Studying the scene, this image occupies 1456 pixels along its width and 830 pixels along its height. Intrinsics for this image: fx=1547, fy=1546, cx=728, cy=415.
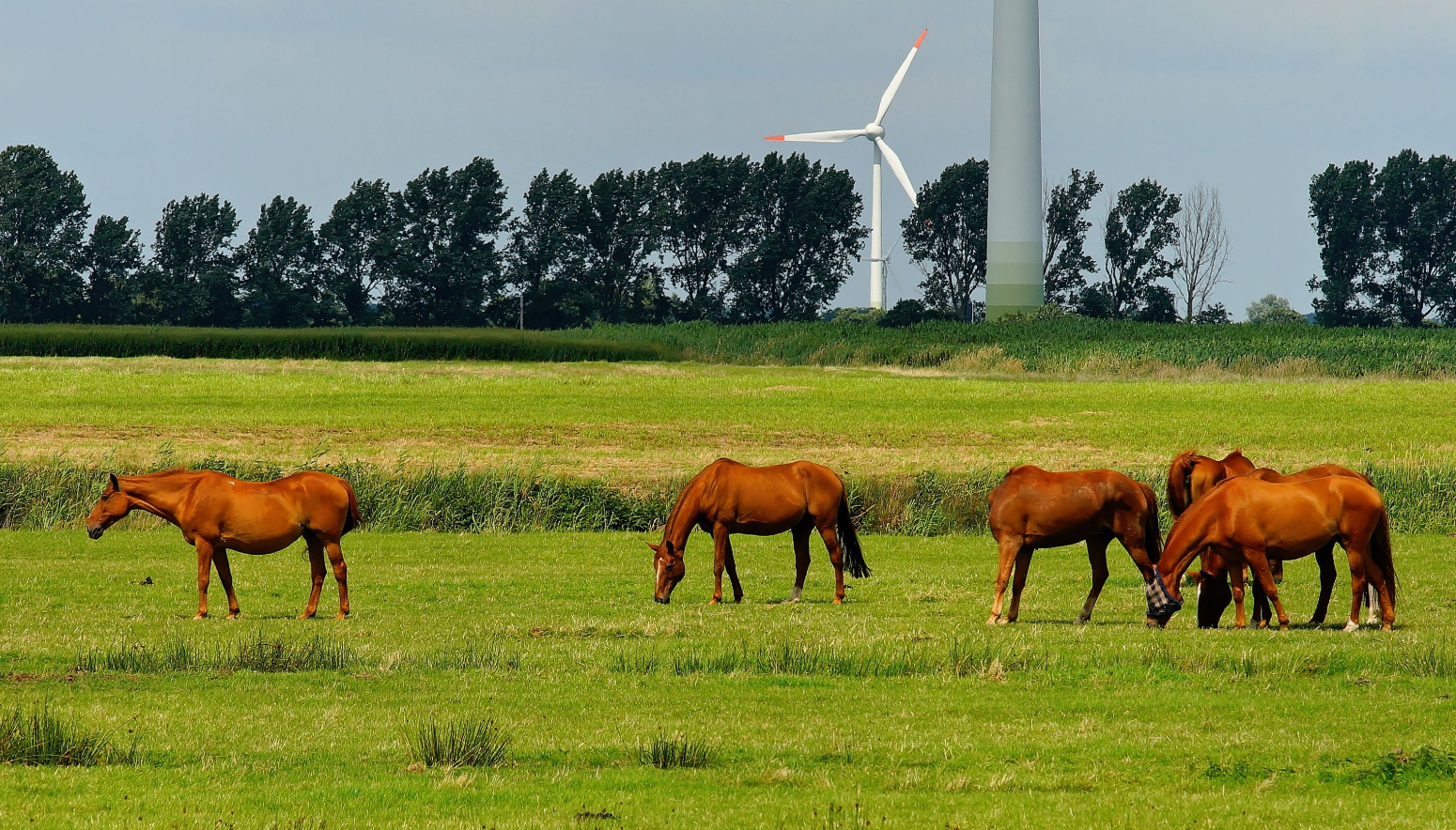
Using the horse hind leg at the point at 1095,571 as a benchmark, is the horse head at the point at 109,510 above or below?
above

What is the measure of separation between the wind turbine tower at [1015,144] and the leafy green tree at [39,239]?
80.7m

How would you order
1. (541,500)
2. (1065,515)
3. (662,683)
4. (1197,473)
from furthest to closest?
(541,500) → (1197,473) → (1065,515) → (662,683)

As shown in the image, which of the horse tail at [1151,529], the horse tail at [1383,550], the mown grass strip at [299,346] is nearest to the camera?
the horse tail at [1383,550]

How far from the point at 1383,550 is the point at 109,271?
136168mm

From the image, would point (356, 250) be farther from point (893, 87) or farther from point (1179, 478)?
point (1179, 478)

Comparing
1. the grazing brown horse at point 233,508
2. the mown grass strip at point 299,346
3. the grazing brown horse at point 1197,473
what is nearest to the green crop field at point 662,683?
the grazing brown horse at point 233,508

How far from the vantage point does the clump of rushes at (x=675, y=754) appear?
11977mm

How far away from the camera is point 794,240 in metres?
156

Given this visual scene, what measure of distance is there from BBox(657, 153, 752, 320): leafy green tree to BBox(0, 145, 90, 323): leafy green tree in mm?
54102

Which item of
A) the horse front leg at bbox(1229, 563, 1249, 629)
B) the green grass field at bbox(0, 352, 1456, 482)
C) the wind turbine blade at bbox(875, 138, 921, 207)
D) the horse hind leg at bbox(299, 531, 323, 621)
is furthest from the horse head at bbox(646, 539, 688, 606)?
the wind turbine blade at bbox(875, 138, 921, 207)

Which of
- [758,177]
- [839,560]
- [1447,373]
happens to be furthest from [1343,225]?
[839,560]

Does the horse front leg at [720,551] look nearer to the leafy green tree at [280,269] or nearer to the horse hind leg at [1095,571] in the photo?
the horse hind leg at [1095,571]

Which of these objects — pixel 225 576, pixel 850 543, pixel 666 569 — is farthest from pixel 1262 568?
pixel 225 576

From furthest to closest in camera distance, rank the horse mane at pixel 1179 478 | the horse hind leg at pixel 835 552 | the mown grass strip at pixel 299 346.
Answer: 1. the mown grass strip at pixel 299 346
2. the horse mane at pixel 1179 478
3. the horse hind leg at pixel 835 552
